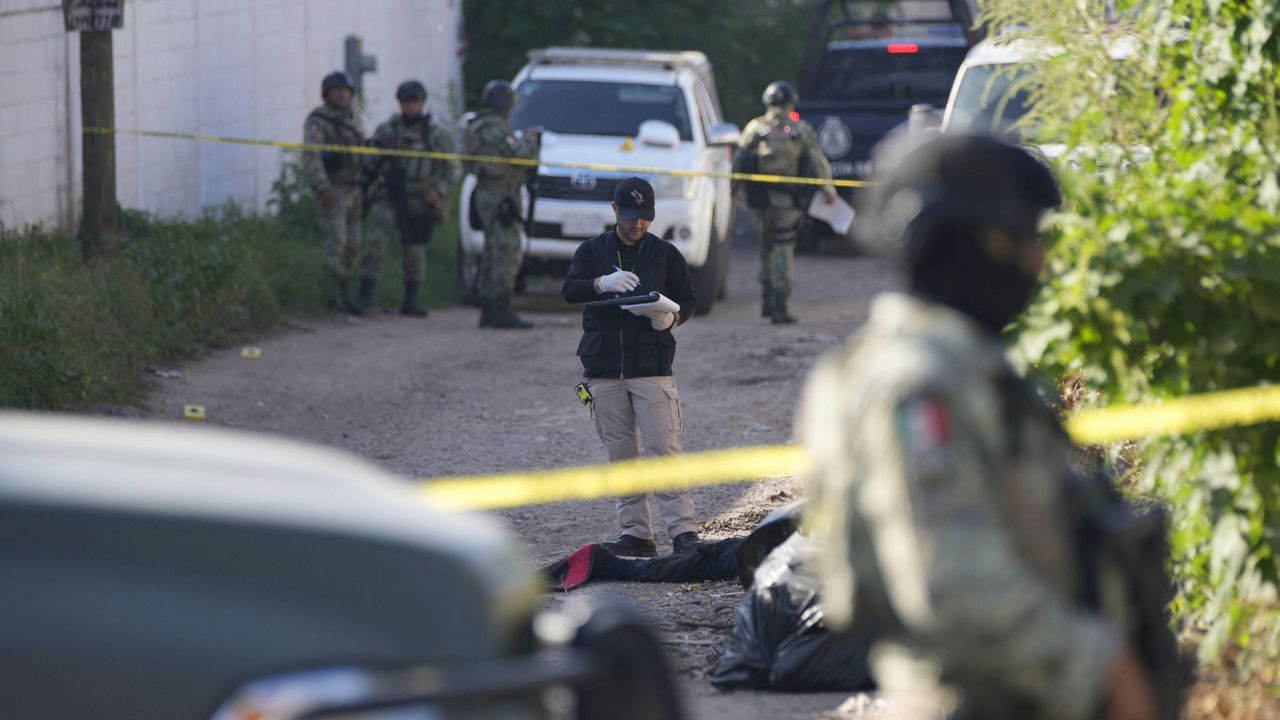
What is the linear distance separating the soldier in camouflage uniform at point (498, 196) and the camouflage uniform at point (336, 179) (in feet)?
3.22

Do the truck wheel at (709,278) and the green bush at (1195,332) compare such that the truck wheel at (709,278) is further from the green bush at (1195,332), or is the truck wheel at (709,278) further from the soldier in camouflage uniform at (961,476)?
the soldier in camouflage uniform at (961,476)

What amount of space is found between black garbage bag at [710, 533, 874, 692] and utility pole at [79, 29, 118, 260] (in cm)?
792

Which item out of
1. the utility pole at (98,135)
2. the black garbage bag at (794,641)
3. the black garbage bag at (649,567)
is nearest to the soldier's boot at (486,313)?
the utility pole at (98,135)

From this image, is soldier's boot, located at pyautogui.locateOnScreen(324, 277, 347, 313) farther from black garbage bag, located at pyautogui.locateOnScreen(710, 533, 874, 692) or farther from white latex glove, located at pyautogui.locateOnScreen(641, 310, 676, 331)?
black garbage bag, located at pyautogui.locateOnScreen(710, 533, 874, 692)

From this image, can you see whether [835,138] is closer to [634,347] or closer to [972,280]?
[634,347]

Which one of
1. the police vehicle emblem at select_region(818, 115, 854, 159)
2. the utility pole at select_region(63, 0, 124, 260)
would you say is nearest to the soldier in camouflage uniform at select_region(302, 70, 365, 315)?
the utility pole at select_region(63, 0, 124, 260)

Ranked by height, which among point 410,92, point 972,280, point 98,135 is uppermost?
point 972,280

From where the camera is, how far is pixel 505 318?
43.9ft

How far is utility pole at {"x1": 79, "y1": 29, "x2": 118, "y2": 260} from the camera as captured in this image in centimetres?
1173

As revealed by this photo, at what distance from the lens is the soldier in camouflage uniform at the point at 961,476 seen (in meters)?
2.26

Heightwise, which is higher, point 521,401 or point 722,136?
point 722,136

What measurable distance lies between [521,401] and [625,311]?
11.7 ft

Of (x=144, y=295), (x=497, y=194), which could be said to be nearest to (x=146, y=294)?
(x=144, y=295)

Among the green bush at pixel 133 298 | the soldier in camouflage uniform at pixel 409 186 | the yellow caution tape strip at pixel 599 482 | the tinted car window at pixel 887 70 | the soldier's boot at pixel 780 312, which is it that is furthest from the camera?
the tinted car window at pixel 887 70
